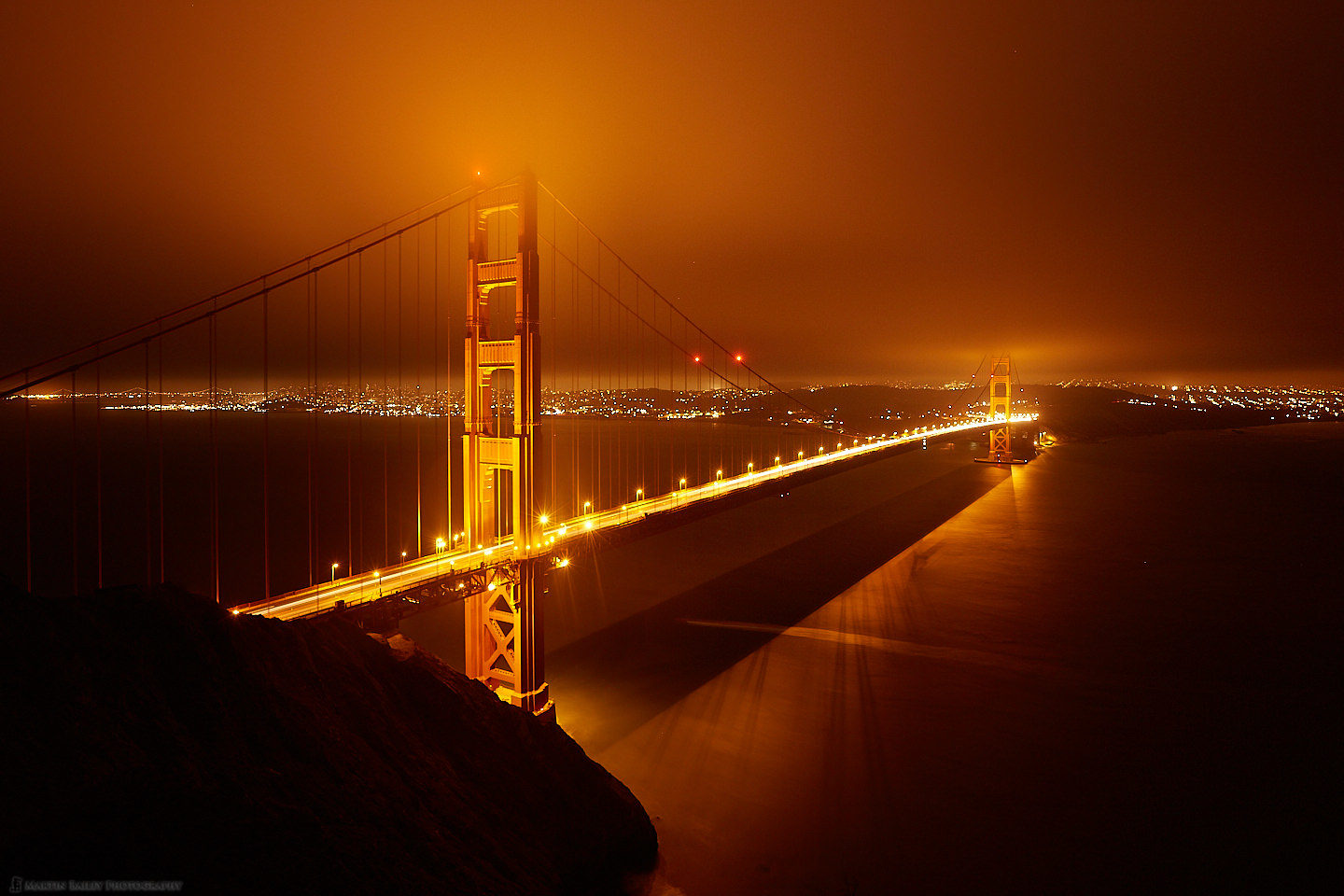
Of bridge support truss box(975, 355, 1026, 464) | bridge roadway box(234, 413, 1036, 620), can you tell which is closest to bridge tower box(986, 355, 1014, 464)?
bridge support truss box(975, 355, 1026, 464)

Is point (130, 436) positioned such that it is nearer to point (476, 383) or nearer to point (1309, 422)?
point (476, 383)

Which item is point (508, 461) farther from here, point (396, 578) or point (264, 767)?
point (264, 767)

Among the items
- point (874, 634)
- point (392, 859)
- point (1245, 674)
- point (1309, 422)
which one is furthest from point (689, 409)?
point (1309, 422)

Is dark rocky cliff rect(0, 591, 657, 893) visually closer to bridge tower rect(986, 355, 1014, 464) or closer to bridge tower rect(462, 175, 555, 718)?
bridge tower rect(462, 175, 555, 718)

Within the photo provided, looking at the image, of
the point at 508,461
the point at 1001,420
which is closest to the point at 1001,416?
the point at 1001,420

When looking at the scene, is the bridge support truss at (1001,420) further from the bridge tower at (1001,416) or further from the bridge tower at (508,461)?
the bridge tower at (508,461)

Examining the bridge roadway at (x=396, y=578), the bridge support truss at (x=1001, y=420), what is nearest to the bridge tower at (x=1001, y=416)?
the bridge support truss at (x=1001, y=420)
